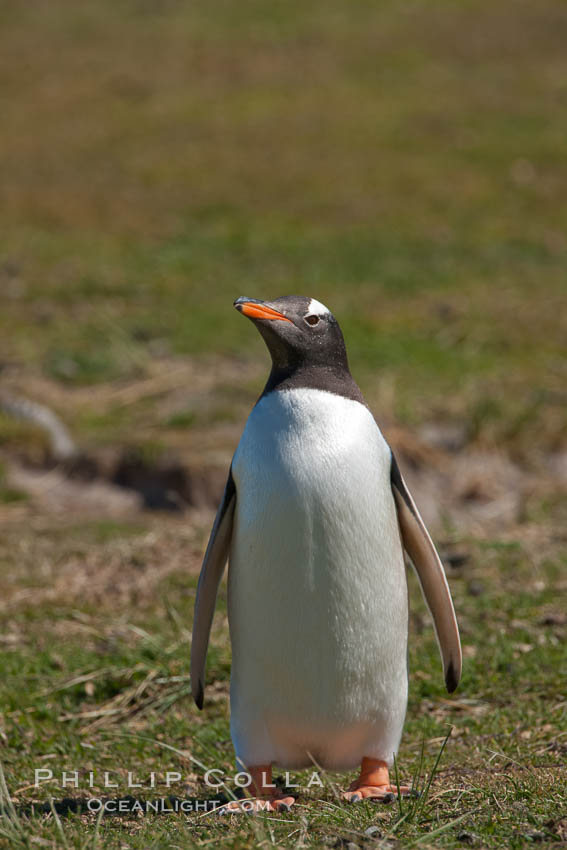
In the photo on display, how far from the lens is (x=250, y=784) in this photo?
13.0ft

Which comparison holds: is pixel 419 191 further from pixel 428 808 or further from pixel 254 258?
pixel 428 808

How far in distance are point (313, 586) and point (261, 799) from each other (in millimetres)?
732

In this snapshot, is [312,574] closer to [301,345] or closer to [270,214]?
[301,345]

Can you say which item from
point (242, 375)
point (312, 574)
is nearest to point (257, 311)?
point (312, 574)

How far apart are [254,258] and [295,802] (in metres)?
11.9

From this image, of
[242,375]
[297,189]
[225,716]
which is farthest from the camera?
[297,189]

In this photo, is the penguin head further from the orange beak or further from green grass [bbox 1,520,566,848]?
green grass [bbox 1,520,566,848]

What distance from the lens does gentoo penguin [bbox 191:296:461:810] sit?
149 inches

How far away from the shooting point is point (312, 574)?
3812 mm

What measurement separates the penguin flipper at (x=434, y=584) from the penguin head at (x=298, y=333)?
531 mm

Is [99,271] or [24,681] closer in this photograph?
[24,681]

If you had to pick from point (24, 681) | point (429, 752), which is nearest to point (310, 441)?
point (429, 752)

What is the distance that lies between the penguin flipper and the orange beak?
745mm

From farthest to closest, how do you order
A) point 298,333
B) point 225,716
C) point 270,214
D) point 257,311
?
point 270,214 → point 225,716 → point 298,333 → point 257,311
